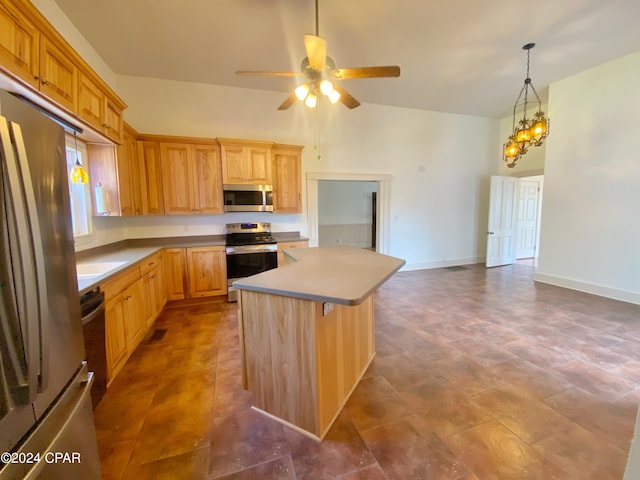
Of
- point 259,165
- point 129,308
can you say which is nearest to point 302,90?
point 259,165

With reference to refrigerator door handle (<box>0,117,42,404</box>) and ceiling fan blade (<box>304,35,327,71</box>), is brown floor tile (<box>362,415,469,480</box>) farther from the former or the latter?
ceiling fan blade (<box>304,35,327,71</box>)

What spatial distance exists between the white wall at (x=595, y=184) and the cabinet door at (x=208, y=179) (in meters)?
5.66

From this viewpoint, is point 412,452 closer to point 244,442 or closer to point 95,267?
point 244,442

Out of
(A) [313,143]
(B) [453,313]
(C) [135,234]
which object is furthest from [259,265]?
(B) [453,313]

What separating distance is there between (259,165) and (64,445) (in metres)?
3.81

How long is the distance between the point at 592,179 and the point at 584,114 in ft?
3.41

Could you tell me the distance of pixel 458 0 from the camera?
2.67 m


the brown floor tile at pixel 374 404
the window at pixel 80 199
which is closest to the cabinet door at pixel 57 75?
the window at pixel 80 199

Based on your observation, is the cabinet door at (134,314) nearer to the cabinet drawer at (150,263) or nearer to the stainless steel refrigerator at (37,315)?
the cabinet drawer at (150,263)

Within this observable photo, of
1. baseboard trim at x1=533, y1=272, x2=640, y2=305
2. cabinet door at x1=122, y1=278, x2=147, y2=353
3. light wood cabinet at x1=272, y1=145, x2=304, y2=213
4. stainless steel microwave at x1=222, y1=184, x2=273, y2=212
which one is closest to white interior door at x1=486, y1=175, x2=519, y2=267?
baseboard trim at x1=533, y1=272, x2=640, y2=305

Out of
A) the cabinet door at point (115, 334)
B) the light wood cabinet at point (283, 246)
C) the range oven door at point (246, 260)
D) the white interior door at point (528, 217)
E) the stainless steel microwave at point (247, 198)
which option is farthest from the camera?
the white interior door at point (528, 217)

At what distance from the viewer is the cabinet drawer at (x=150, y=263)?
3.00m

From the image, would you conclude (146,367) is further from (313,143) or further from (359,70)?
(313,143)

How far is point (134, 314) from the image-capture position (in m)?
2.69
